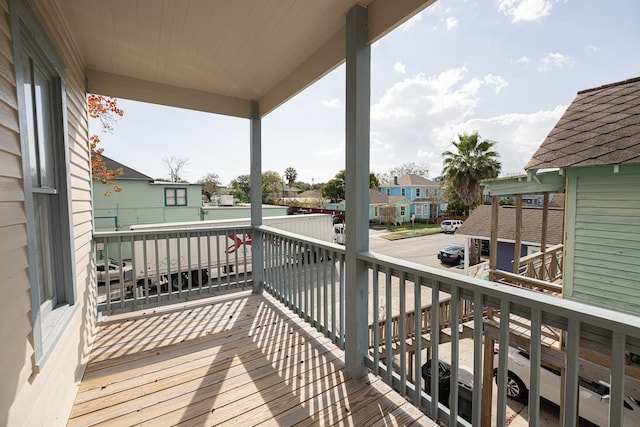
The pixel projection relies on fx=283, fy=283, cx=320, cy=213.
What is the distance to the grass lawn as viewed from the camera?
21388mm

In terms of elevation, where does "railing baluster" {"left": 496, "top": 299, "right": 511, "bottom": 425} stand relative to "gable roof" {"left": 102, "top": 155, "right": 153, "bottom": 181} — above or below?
below

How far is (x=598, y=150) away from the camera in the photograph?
3295 millimetres

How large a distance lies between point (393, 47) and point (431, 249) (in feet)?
54.8

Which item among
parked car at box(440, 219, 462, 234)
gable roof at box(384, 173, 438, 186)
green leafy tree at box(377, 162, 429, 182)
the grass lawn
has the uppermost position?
green leafy tree at box(377, 162, 429, 182)

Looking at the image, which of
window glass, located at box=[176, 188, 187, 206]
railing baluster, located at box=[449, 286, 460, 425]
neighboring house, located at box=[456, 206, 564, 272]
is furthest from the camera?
window glass, located at box=[176, 188, 187, 206]

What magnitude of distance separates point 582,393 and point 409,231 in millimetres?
19674

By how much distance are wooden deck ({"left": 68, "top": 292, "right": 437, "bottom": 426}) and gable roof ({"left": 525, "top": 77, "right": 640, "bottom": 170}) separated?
3.50 metres

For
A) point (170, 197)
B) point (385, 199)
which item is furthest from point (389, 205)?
point (170, 197)

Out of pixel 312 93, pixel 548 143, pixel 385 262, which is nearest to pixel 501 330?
pixel 385 262

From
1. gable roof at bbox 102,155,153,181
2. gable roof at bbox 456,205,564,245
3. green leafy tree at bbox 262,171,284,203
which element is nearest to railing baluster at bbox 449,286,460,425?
gable roof at bbox 456,205,564,245

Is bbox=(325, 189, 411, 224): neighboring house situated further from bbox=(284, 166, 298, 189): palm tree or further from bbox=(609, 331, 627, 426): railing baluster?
bbox=(609, 331, 627, 426): railing baluster

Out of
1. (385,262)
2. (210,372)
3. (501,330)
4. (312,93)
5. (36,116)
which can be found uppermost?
(312,93)

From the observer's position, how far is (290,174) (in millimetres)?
48562

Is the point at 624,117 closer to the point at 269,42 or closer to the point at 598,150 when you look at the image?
the point at 598,150
